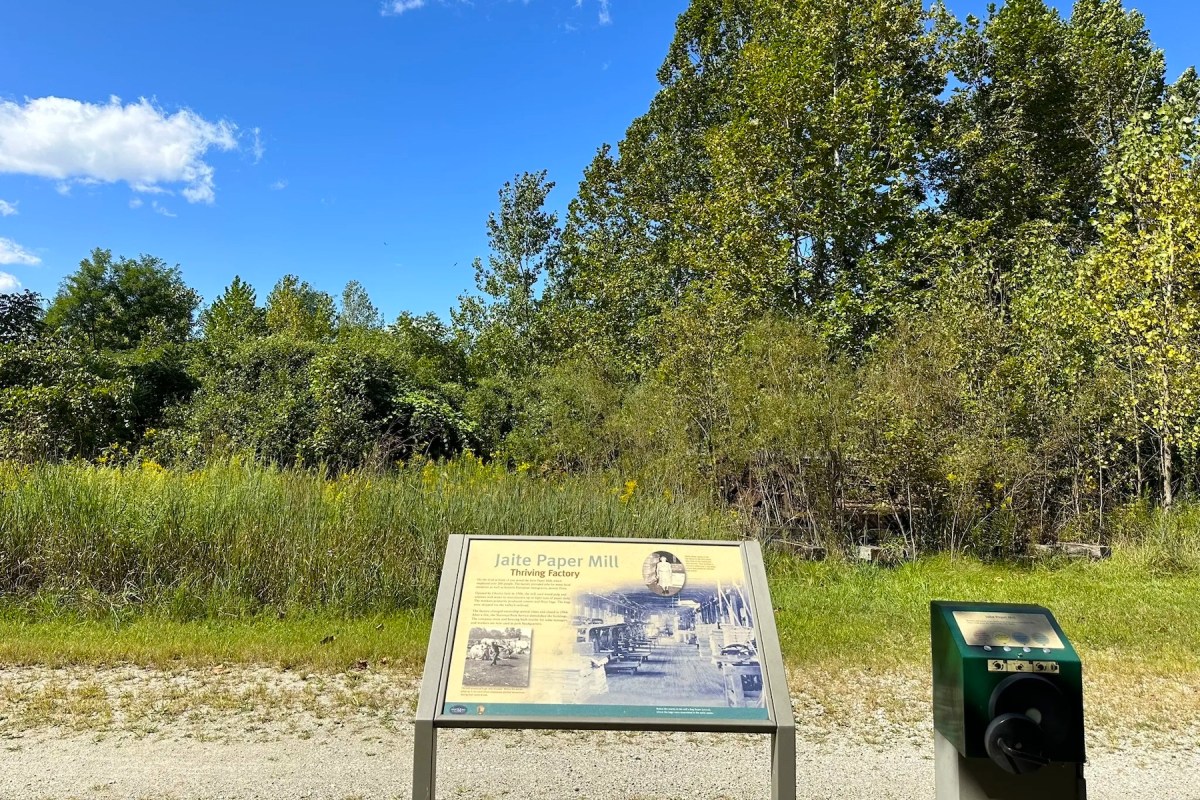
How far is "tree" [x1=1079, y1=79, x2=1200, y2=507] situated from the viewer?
399 inches

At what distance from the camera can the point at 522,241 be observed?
992 inches

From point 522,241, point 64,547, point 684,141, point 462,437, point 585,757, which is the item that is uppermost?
point 684,141

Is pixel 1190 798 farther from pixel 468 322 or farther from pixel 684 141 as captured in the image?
pixel 468 322

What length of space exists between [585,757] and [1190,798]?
3.02 meters

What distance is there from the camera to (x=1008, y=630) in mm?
2670

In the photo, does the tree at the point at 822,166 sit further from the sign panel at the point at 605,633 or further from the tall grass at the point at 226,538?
the sign panel at the point at 605,633

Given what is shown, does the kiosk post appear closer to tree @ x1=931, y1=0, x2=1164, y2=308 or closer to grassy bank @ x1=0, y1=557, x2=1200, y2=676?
grassy bank @ x1=0, y1=557, x2=1200, y2=676

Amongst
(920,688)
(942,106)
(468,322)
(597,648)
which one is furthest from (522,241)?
(597,648)

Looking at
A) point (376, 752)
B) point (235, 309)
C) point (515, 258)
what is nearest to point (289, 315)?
point (235, 309)

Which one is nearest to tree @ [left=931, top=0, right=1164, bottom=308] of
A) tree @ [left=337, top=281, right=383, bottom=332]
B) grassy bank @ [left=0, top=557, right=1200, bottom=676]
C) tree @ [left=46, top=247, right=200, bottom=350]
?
grassy bank @ [left=0, top=557, right=1200, bottom=676]

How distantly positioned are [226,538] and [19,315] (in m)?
15.2

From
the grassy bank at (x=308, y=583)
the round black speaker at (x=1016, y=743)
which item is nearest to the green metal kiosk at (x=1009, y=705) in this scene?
the round black speaker at (x=1016, y=743)

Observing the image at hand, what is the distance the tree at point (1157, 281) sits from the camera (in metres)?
10.1

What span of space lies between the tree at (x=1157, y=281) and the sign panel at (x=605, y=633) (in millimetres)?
9657
